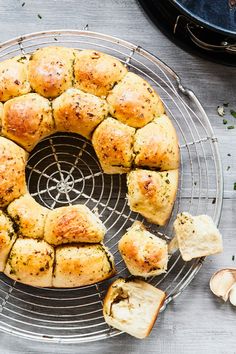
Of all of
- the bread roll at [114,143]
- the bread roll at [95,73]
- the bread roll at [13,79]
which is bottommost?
the bread roll at [114,143]

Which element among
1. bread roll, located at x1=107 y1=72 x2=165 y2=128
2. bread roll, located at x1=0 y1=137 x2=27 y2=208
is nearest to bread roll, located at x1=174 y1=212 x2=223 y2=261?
bread roll, located at x1=107 y1=72 x2=165 y2=128

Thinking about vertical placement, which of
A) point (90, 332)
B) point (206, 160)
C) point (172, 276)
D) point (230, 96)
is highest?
point (230, 96)

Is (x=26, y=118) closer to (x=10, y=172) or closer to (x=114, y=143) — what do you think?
(x=10, y=172)

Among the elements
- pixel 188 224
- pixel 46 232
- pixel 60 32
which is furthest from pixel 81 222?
pixel 60 32

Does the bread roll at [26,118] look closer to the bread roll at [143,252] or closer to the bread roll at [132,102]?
the bread roll at [132,102]

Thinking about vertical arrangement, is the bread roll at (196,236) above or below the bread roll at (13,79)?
below

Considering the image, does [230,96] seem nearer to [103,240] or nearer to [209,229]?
[209,229]

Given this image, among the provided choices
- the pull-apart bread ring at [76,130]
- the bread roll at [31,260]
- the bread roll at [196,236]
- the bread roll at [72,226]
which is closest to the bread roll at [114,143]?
the pull-apart bread ring at [76,130]
